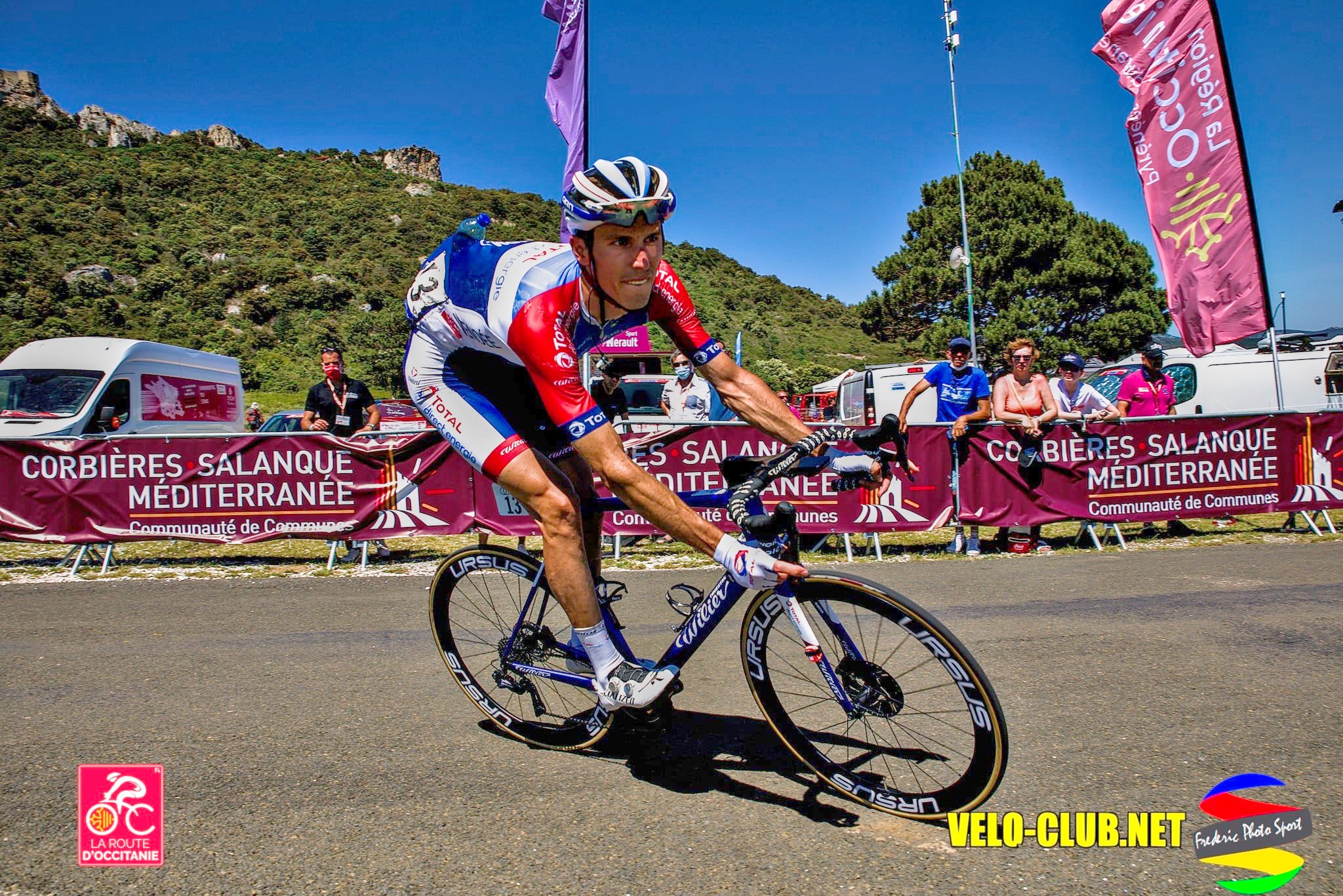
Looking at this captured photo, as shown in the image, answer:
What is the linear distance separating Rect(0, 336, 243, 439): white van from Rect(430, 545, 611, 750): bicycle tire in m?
9.35

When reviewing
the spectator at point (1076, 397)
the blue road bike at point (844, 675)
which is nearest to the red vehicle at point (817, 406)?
the spectator at point (1076, 397)

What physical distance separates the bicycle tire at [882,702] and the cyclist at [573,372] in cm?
23

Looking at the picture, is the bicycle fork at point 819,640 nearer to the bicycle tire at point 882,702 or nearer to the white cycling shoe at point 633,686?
the bicycle tire at point 882,702

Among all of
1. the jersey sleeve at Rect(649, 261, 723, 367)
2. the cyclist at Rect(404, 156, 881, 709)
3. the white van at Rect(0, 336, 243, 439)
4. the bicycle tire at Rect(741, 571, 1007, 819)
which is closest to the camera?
the bicycle tire at Rect(741, 571, 1007, 819)

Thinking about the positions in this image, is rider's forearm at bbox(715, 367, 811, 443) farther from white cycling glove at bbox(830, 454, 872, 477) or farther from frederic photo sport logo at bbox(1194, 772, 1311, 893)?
frederic photo sport logo at bbox(1194, 772, 1311, 893)

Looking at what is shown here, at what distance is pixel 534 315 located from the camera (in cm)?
268

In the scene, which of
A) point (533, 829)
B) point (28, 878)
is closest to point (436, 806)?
point (533, 829)

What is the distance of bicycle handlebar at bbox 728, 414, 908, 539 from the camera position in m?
2.41

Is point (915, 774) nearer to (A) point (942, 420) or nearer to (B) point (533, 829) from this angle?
(B) point (533, 829)

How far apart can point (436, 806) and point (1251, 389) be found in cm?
1731

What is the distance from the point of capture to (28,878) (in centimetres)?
219

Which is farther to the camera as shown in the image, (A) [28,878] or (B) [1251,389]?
(B) [1251,389]

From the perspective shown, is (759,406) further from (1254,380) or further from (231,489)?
(1254,380)

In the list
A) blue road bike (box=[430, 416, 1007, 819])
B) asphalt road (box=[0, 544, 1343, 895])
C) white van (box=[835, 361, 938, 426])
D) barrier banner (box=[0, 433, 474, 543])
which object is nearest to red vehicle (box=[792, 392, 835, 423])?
white van (box=[835, 361, 938, 426])
